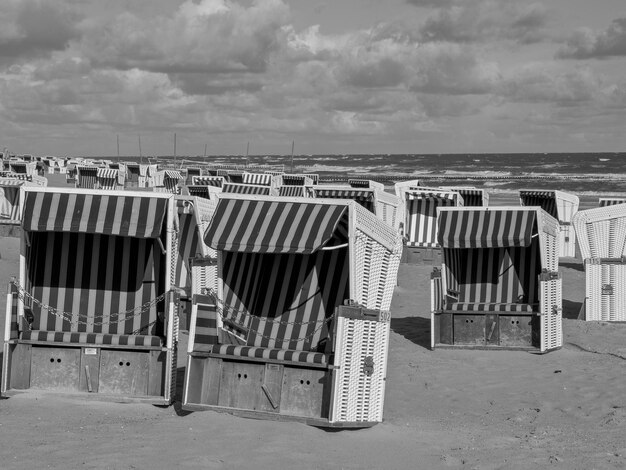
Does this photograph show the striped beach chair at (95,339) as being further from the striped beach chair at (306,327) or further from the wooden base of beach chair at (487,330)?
the wooden base of beach chair at (487,330)

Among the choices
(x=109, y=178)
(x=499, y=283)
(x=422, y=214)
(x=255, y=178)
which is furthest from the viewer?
(x=109, y=178)

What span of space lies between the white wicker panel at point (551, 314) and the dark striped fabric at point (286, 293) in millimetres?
4011

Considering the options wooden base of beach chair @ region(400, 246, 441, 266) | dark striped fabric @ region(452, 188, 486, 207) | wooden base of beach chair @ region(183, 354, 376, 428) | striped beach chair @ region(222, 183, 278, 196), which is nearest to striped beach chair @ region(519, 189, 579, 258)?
dark striped fabric @ region(452, 188, 486, 207)

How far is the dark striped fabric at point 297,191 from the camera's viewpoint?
2148 centimetres

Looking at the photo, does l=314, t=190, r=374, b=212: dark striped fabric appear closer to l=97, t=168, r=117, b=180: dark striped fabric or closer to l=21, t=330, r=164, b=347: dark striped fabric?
l=21, t=330, r=164, b=347: dark striped fabric

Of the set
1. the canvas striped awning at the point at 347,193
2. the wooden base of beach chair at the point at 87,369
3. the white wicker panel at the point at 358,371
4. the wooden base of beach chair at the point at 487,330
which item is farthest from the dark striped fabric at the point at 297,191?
the white wicker panel at the point at 358,371

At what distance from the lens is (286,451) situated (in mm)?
7398

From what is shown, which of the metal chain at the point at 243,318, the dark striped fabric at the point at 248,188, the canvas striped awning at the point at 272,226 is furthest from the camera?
the dark striped fabric at the point at 248,188

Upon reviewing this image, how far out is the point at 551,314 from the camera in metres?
12.4

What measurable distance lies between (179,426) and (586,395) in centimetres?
426

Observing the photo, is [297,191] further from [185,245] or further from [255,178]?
[185,245]

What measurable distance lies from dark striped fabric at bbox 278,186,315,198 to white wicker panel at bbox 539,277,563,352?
868 centimetres

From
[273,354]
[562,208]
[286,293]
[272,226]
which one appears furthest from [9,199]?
[273,354]

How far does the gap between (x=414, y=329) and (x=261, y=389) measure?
6.49 m
